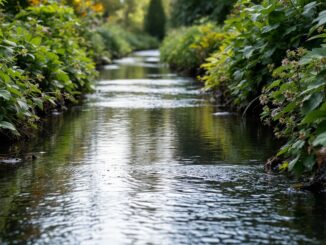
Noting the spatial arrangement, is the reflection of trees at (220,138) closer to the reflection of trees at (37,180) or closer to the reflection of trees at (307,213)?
the reflection of trees at (37,180)

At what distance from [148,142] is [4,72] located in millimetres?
1759

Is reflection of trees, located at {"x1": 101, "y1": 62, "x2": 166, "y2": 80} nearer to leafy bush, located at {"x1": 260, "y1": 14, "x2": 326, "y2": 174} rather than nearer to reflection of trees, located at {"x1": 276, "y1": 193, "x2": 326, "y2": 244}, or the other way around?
leafy bush, located at {"x1": 260, "y1": 14, "x2": 326, "y2": 174}

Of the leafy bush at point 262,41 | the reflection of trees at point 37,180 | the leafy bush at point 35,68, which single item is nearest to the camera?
the reflection of trees at point 37,180

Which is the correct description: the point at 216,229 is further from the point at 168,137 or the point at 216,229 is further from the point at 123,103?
the point at 123,103

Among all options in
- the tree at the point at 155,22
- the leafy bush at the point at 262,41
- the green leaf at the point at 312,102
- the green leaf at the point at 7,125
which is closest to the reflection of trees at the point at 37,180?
the green leaf at the point at 7,125

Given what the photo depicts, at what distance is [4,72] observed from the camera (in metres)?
6.95

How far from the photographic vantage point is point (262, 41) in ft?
27.2

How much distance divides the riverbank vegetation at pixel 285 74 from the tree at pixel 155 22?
6088 cm

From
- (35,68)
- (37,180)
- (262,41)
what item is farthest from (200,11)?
(37,180)

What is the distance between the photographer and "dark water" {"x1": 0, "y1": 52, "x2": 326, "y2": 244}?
3799 millimetres

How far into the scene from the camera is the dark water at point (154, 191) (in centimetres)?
380

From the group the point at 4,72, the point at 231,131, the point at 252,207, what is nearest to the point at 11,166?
the point at 4,72

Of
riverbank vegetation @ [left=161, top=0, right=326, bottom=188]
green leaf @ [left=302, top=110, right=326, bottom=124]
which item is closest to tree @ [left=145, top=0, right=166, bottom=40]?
riverbank vegetation @ [left=161, top=0, right=326, bottom=188]

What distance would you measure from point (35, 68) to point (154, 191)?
4.86 meters
